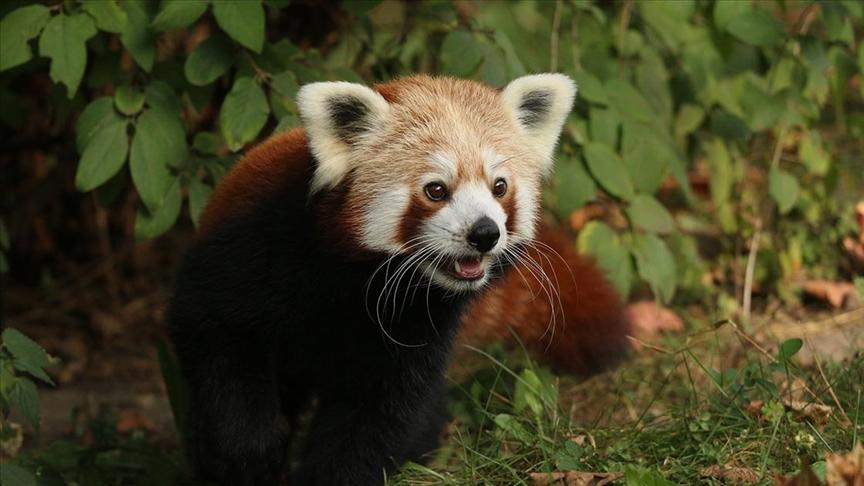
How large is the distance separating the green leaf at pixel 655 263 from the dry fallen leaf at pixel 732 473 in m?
1.54

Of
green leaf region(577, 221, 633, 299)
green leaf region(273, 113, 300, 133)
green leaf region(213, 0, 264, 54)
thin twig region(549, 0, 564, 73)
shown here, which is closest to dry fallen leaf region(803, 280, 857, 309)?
green leaf region(577, 221, 633, 299)

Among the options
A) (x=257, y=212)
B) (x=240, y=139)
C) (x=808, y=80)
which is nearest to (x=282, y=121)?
(x=240, y=139)

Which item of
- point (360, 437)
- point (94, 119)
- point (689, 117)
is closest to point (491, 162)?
point (360, 437)

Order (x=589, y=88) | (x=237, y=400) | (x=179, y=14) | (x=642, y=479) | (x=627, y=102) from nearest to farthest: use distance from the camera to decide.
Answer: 1. (x=642, y=479)
2. (x=237, y=400)
3. (x=179, y=14)
4. (x=589, y=88)
5. (x=627, y=102)

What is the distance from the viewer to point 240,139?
149 inches

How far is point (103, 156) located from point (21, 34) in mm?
451

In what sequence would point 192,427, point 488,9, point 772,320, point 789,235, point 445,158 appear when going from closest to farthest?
point 445,158
point 192,427
point 488,9
point 772,320
point 789,235

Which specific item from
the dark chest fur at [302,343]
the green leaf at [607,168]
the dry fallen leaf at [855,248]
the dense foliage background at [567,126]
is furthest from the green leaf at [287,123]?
the dry fallen leaf at [855,248]

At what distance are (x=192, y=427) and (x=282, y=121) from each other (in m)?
1.02

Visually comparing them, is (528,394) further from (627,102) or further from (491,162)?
(627,102)

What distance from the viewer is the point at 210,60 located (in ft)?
12.7

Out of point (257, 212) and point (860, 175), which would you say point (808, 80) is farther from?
point (257, 212)

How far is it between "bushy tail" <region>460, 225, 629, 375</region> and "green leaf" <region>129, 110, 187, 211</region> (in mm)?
1157

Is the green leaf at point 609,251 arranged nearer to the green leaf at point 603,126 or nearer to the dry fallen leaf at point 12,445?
the green leaf at point 603,126
